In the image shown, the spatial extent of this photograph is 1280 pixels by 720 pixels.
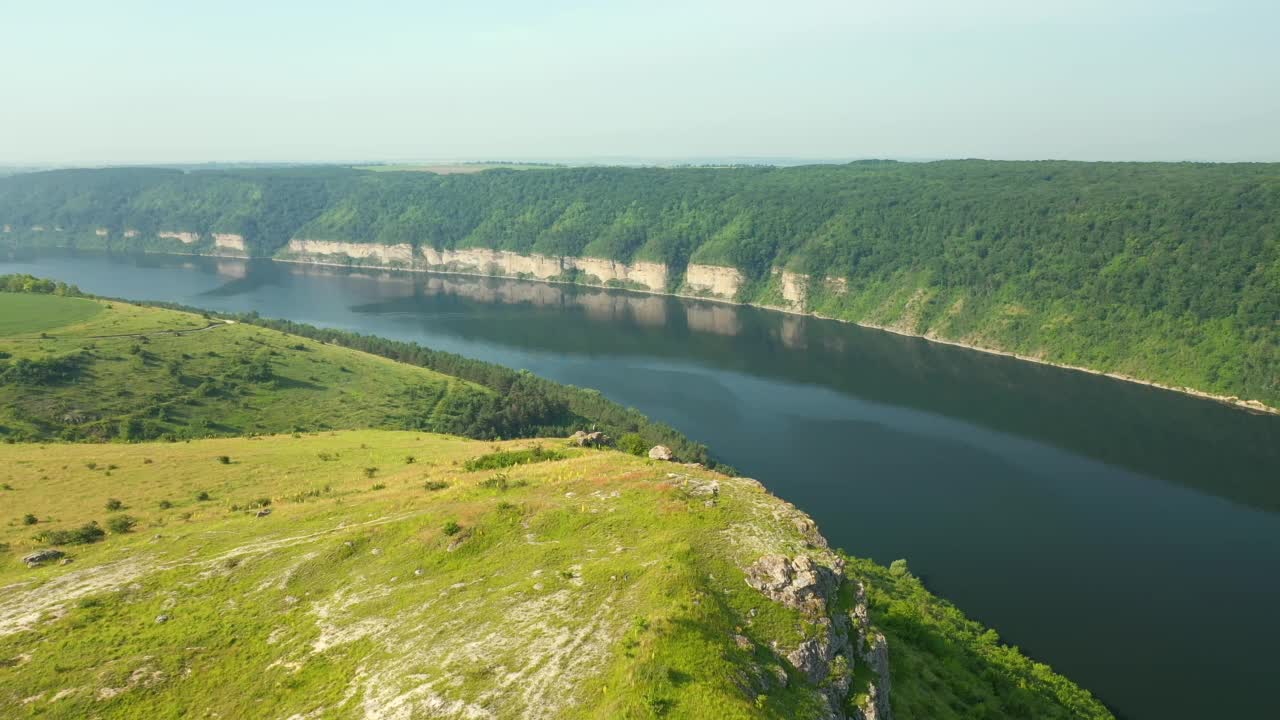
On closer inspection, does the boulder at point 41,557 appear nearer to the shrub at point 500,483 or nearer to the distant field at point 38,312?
the shrub at point 500,483

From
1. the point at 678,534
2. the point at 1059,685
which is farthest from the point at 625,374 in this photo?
the point at 678,534

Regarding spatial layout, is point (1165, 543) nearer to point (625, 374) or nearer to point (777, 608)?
point (777, 608)

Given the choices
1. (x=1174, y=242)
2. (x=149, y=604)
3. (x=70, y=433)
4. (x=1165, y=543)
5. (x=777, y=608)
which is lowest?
(x=1165, y=543)

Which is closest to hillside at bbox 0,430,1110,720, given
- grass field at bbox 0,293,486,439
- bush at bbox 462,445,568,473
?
bush at bbox 462,445,568,473

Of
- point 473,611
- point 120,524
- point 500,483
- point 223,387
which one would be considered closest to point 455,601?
point 473,611

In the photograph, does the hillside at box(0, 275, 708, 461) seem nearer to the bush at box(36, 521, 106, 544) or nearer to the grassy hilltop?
the grassy hilltop

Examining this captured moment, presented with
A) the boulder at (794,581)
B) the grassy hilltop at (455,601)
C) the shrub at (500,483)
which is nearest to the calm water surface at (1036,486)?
the grassy hilltop at (455,601)

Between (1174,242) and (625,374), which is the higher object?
(1174,242)
